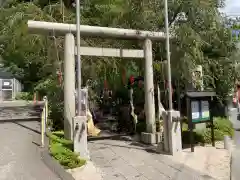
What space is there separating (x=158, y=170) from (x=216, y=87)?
9.47 meters

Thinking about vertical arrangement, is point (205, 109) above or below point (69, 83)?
below

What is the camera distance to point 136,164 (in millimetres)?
7715

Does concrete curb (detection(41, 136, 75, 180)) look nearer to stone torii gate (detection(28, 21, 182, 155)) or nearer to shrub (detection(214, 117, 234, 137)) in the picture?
stone torii gate (detection(28, 21, 182, 155))

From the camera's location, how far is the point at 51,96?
12844 mm

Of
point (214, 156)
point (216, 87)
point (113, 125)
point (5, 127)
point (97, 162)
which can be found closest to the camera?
point (97, 162)

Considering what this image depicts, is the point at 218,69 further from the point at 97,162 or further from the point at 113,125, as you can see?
the point at 97,162

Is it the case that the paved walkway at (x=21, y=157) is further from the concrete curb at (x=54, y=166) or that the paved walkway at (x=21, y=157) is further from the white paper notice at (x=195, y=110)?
the white paper notice at (x=195, y=110)

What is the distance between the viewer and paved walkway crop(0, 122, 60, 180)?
5.89m

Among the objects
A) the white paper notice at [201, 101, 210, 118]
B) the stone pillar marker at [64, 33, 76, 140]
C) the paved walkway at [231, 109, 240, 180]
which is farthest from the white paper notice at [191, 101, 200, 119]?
the stone pillar marker at [64, 33, 76, 140]

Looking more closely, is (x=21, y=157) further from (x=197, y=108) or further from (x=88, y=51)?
(x=197, y=108)

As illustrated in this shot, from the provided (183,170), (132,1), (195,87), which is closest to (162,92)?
(195,87)

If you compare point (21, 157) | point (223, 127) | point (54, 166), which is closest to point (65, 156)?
point (54, 166)

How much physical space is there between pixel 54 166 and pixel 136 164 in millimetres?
2363

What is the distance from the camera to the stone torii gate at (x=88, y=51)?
915 cm
